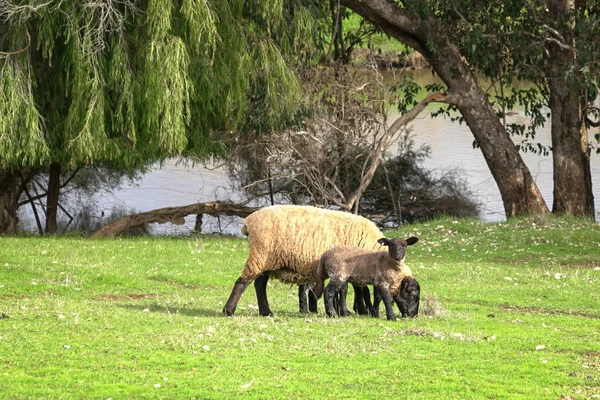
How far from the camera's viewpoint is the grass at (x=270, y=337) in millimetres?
8156

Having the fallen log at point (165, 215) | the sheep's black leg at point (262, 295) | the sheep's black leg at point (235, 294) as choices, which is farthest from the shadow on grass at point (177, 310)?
the fallen log at point (165, 215)

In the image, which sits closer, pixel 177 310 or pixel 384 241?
pixel 384 241

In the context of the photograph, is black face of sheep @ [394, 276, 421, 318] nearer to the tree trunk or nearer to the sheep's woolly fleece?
the sheep's woolly fleece

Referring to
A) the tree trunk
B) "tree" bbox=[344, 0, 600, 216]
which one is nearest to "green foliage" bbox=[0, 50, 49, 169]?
"tree" bbox=[344, 0, 600, 216]

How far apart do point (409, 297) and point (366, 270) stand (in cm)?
63

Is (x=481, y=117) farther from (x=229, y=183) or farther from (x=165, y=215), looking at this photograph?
(x=229, y=183)

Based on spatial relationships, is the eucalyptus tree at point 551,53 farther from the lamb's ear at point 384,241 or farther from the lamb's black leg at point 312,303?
the lamb's ear at point 384,241

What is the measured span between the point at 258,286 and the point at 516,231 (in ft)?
38.6

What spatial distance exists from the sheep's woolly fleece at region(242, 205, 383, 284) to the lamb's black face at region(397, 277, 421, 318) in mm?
744

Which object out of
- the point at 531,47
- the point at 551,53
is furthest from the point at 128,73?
the point at 551,53

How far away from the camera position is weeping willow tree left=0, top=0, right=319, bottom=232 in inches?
778

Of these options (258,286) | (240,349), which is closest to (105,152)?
(258,286)

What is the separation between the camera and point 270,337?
9891 millimetres

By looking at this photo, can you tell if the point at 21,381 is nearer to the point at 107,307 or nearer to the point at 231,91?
the point at 107,307
